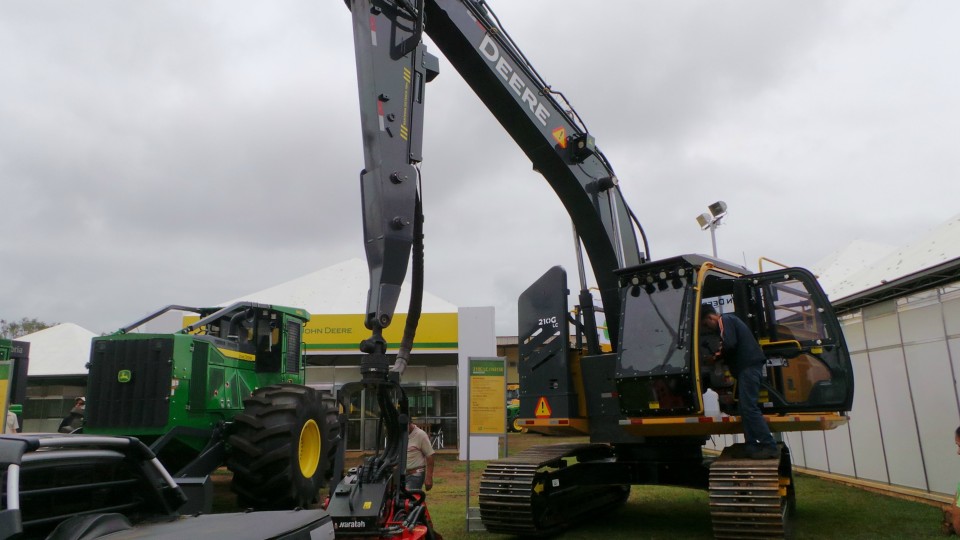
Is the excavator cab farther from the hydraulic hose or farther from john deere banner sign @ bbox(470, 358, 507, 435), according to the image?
john deere banner sign @ bbox(470, 358, 507, 435)

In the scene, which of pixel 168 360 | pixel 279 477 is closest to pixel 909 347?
pixel 279 477

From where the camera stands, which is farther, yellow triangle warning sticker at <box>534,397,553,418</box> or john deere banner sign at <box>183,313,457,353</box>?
john deere banner sign at <box>183,313,457,353</box>

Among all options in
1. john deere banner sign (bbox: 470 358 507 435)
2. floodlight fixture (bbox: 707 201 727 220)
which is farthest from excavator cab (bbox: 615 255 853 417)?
floodlight fixture (bbox: 707 201 727 220)

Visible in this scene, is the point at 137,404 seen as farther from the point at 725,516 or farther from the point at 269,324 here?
the point at 725,516

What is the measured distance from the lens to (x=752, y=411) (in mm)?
6570

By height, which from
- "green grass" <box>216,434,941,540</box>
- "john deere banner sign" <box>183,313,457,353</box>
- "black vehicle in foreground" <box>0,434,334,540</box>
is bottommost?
"green grass" <box>216,434,941,540</box>

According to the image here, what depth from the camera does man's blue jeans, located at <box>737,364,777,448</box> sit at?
21.6ft

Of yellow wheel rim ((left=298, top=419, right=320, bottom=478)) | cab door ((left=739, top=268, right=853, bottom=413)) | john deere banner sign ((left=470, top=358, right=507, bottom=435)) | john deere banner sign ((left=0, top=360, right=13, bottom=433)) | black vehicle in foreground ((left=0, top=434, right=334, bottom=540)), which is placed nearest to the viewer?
black vehicle in foreground ((left=0, top=434, right=334, bottom=540))

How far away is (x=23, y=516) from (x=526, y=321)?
552cm

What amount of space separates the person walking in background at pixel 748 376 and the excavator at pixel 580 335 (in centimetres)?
17

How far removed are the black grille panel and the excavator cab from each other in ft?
18.2

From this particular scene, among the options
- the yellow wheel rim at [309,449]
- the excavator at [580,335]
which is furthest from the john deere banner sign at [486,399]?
the yellow wheel rim at [309,449]

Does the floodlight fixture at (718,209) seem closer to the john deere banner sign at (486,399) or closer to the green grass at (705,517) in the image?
the green grass at (705,517)

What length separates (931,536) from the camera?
733 cm
